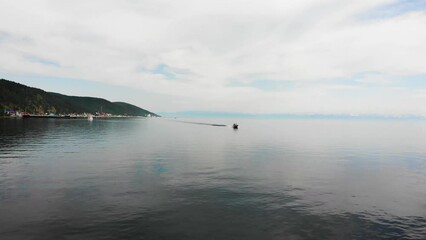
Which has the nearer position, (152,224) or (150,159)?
(152,224)

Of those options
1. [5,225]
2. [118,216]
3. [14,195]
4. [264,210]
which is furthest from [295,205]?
[14,195]

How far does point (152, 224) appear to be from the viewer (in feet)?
85.8

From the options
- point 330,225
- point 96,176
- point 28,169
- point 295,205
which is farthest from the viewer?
point 28,169

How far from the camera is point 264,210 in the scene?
3088 cm

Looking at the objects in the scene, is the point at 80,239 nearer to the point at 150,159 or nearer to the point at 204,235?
the point at 204,235

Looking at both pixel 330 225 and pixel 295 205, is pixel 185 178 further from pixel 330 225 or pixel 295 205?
pixel 330 225

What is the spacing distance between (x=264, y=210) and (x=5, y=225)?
2359 centimetres

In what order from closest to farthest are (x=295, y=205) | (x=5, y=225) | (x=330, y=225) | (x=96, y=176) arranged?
1. (x=5, y=225)
2. (x=330, y=225)
3. (x=295, y=205)
4. (x=96, y=176)

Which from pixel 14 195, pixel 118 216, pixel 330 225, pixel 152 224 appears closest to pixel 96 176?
pixel 14 195

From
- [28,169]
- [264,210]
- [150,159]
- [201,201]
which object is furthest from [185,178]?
[28,169]

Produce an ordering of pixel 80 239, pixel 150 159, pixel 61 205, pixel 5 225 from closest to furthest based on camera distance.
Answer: pixel 80 239 → pixel 5 225 → pixel 61 205 → pixel 150 159

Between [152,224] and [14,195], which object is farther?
[14,195]

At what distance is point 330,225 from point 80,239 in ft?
70.3

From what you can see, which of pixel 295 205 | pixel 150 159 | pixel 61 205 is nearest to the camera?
pixel 61 205
